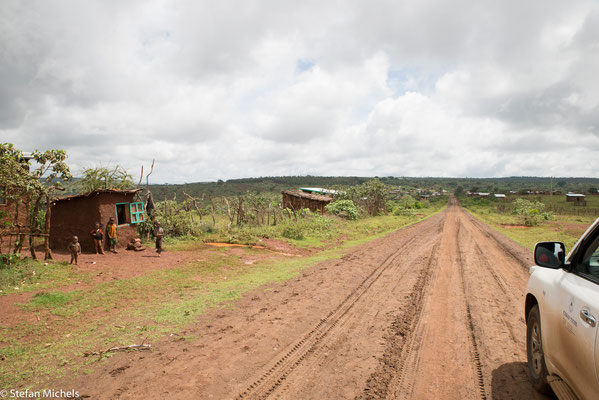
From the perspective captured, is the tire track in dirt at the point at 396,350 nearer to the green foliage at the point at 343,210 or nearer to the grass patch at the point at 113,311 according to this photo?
the grass patch at the point at 113,311

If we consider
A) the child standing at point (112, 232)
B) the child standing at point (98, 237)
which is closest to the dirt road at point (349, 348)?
the child standing at point (98, 237)

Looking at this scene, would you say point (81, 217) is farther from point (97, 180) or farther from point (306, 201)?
point (306, 201)

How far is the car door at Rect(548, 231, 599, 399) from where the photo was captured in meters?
2.50

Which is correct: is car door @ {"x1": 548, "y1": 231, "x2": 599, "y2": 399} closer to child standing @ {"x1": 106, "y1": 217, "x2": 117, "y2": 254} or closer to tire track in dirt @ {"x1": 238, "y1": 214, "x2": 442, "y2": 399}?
tire track in dirt @ {"x1": 238, "y1": 214, "x2": 442, "y2": 399}

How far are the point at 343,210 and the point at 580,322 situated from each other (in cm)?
2852

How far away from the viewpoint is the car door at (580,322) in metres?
2.50

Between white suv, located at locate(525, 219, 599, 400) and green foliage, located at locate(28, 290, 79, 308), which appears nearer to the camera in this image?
white suv, located at locate(525, 219, 599, 400)

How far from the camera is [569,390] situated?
2900 mm

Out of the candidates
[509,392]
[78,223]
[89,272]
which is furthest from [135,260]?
[509,392]

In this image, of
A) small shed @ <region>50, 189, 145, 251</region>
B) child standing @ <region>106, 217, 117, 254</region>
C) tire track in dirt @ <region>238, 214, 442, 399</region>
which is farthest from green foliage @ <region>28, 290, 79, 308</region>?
tire track in dirt @ <region>238, 214, 442, 399</region>

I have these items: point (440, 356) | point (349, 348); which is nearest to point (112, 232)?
point (349, 348)

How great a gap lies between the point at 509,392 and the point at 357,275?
A: 6399 mm

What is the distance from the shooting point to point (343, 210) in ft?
102

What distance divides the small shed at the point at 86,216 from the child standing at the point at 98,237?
27 centimetres
